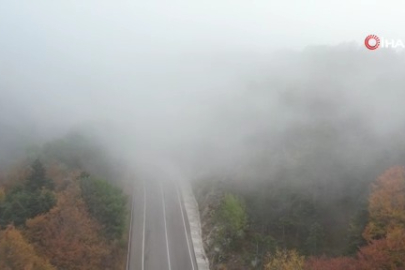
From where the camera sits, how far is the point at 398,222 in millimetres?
43375

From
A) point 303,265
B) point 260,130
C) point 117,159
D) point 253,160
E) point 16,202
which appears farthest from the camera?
point 117,159

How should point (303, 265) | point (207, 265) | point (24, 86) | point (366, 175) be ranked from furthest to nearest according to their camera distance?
1. point (24, 86)
2. point (366, 175)
3. point (207, 265)
4. point (303, 265)

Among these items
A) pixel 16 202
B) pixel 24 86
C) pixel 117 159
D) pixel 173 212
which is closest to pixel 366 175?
pixel 173 212

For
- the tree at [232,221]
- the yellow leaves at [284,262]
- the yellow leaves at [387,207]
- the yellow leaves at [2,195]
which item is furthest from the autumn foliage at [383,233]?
the yellow leaves at [2,195]

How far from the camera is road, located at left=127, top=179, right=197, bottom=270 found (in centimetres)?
5288

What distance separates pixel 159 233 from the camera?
5966 cm

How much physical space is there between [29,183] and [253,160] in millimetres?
35662

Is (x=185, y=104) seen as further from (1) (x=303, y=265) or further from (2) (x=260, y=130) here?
(1) (x=303, y=265)

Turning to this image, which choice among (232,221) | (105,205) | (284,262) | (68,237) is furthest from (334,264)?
(68,237)

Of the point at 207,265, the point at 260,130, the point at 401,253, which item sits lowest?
the point at 207,265

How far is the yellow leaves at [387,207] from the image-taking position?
143 feet

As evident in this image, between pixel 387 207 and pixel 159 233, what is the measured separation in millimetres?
30879

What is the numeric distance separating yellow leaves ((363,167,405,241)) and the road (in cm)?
2208

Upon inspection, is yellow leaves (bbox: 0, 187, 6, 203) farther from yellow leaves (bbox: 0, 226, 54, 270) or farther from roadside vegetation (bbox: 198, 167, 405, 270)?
roadside vegetation (bbox: 198, 167, 405, 270)
